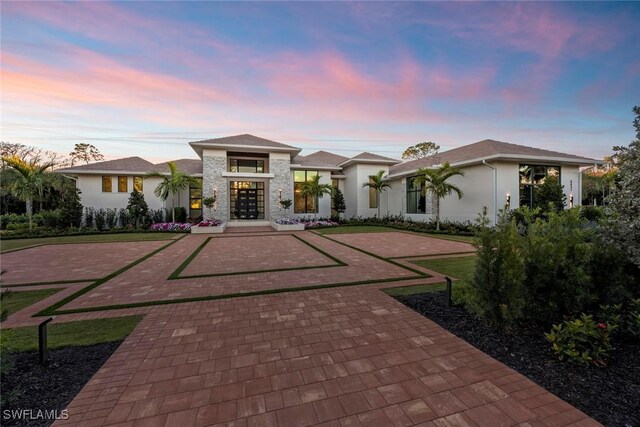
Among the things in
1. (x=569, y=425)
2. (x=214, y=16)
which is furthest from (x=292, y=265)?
(x=214, y=16)

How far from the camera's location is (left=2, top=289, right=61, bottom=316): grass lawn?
4.77 meters

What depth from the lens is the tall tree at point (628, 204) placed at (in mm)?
3453

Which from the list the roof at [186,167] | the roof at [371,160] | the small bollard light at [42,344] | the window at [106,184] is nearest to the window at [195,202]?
the roof at [186,167]

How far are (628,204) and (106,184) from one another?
1036 inches

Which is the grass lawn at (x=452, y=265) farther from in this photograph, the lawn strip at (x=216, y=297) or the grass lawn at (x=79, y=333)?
the grass lawn at (x=79, y=333)

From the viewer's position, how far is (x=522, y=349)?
3.19 meters

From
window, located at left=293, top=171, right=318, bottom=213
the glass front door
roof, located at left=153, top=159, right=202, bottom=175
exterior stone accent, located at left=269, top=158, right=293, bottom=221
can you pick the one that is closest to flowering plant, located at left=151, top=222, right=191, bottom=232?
the glass front door

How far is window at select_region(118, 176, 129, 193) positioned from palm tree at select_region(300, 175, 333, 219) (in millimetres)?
13604

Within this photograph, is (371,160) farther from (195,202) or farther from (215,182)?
(195,202)

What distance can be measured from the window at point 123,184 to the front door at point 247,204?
8292 mm

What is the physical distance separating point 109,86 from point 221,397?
14704mm

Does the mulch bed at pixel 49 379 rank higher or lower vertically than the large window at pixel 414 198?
lower

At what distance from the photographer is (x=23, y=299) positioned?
5.16 m

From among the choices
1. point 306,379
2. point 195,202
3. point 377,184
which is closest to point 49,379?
point 306,379
